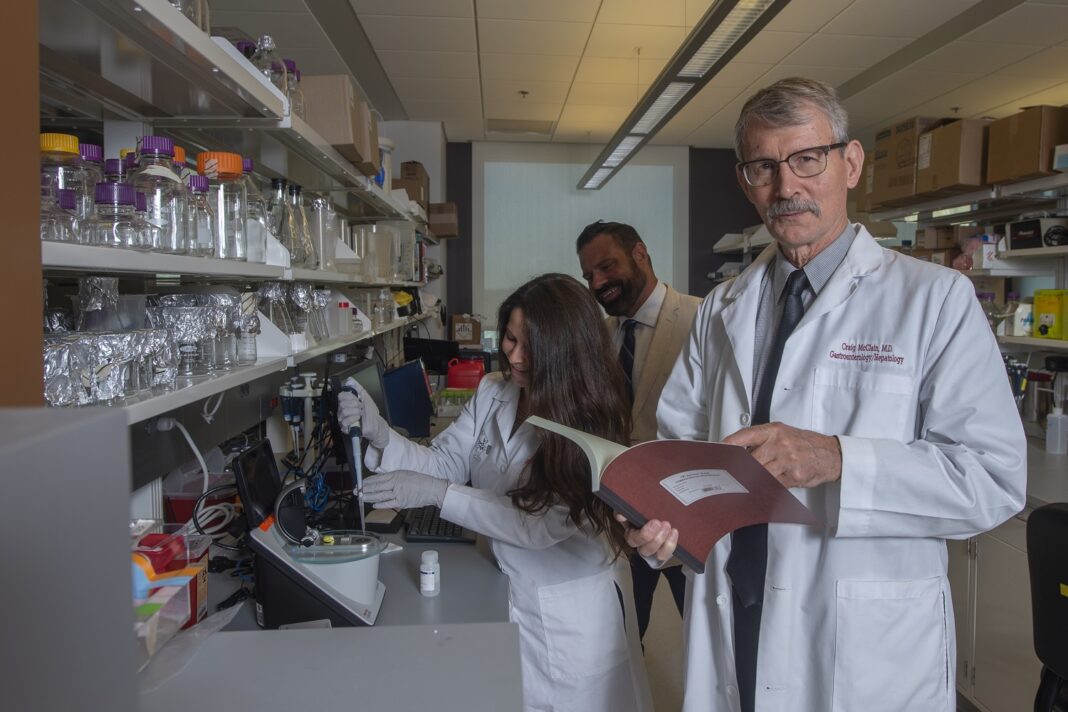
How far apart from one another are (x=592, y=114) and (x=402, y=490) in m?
4.98

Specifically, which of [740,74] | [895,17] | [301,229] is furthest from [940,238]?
[301,229]

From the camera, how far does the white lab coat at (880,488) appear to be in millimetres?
1156

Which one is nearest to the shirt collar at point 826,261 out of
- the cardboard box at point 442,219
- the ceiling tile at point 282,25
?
the ceiling tile at point 282,25

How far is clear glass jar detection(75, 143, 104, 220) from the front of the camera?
1001 mm

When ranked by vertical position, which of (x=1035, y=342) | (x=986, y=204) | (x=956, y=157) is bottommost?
(x=1035, y=342)

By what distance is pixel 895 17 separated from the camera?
12.9 ft

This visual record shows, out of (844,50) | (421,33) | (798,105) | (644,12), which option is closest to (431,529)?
(798,105)

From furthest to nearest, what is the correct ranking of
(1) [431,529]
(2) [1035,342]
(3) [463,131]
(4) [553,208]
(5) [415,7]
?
(4) [553,208] → (3) [463,131] → (5) [415,7] → (2) [1035,342] → (1) [431,529]

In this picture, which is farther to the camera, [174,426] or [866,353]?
[174,426]

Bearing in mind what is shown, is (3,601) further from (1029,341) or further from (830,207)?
(1029,341)

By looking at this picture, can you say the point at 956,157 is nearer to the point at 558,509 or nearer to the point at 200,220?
the point at 558,509

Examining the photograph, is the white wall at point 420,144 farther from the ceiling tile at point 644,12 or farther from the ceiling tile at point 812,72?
the ceiling tile at point 812,72

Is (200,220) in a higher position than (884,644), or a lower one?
higher

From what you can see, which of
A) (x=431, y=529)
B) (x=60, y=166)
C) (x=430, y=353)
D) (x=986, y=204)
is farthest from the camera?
(x=430, y=353)
